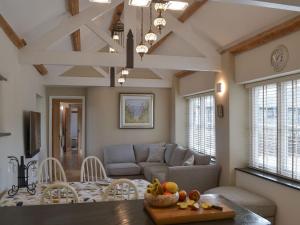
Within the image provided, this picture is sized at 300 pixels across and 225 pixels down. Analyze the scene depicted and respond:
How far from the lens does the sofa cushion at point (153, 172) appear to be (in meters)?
5.93

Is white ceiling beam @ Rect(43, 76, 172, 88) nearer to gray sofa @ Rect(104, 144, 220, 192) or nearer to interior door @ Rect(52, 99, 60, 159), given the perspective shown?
interior door @ Rect(52, 99, 60, 159)

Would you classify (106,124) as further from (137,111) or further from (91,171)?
(91,171)

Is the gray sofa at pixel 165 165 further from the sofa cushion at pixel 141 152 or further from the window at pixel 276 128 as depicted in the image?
the window at pixel 276 128

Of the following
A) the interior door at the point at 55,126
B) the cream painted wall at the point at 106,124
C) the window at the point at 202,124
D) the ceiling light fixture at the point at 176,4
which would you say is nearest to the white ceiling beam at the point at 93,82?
the cream painted wall at the point at 106,124

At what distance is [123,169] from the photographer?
22.0 ft

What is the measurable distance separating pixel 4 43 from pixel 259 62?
3.38m

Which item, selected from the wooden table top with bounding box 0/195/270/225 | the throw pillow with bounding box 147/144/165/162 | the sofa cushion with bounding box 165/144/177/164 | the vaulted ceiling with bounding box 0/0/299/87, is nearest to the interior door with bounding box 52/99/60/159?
the vaulted ceiling with bounding box 0/0/299/87

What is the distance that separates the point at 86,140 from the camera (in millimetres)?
7879

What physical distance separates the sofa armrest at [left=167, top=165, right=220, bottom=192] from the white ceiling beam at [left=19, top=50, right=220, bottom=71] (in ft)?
5.57

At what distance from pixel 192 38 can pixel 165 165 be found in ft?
10.1

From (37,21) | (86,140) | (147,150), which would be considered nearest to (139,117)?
(147,150)

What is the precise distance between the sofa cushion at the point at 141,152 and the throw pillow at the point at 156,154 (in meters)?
0.19

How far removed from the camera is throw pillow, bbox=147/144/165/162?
284 inches

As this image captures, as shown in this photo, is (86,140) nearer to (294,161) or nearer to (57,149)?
(57,149)
